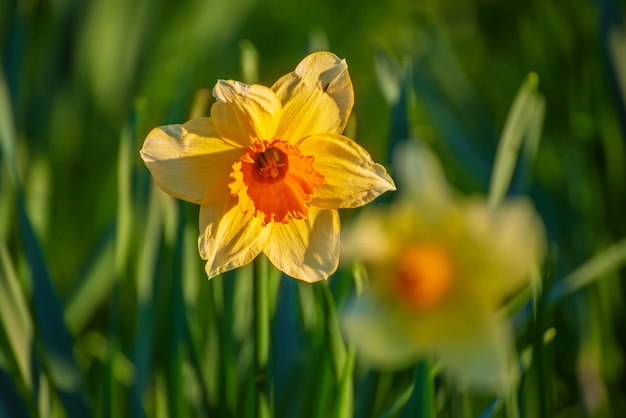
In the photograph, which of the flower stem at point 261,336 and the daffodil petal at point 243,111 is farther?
the flower stem at point 261,336

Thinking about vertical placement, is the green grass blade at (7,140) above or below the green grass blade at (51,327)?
above

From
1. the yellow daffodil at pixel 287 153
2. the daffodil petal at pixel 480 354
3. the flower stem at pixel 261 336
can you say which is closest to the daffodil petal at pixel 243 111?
the yellow daffodil at pixel 287 153

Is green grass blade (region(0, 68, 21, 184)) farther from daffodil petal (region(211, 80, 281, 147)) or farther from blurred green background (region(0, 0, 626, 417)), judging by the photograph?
daffodil petal (region(211, 80, 281, 147))

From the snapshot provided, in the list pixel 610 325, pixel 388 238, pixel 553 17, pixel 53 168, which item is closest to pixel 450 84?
pixel 553 17

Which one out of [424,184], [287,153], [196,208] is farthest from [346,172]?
[196,208]

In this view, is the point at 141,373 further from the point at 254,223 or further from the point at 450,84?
the point at 450,84

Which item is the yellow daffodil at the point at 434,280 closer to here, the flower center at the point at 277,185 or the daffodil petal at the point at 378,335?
the daffodil petal at the point at 378,335

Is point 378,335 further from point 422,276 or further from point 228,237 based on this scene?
point 228,237

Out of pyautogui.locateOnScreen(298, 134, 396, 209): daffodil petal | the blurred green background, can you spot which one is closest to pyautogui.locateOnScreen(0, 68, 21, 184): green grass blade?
the blurred green background
